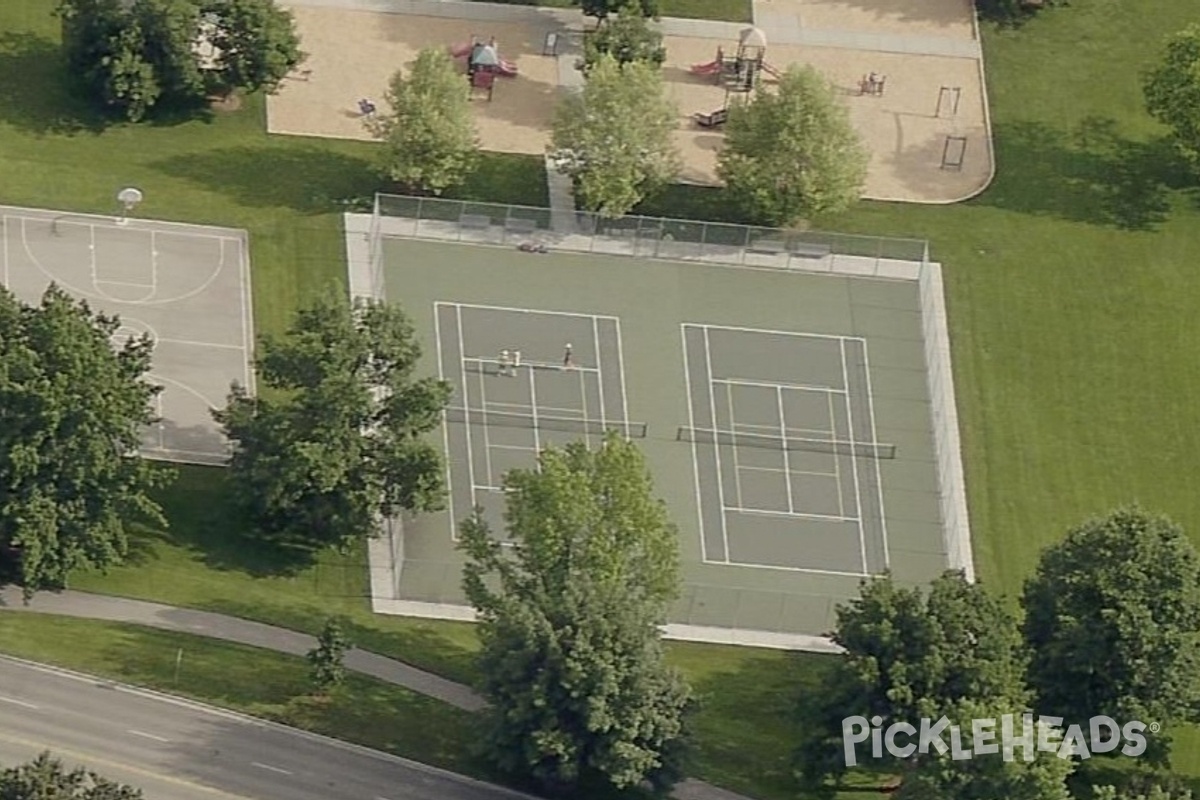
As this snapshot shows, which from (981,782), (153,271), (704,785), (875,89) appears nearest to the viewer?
(981,782)

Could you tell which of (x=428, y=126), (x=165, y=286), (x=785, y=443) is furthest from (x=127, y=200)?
(x=785, y=443)

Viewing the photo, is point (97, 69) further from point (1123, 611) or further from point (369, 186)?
point (1123, 611)

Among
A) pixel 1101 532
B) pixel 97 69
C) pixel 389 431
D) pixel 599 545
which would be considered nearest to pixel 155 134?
pixel 97 69

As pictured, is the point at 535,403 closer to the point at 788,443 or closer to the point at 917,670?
the point at 788,443

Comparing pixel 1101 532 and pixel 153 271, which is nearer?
pixel 1101 532

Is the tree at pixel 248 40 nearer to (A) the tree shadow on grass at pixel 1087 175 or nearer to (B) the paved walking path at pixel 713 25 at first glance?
(B) the paved walking path at pixel 713 25

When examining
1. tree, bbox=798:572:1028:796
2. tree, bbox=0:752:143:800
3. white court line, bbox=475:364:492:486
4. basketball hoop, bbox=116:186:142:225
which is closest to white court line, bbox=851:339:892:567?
tree, bbox=798:572:1028:796

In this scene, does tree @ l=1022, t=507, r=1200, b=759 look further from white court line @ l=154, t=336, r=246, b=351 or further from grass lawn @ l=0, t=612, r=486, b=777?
white court line @ l=154, t=336, r=246, b=351
